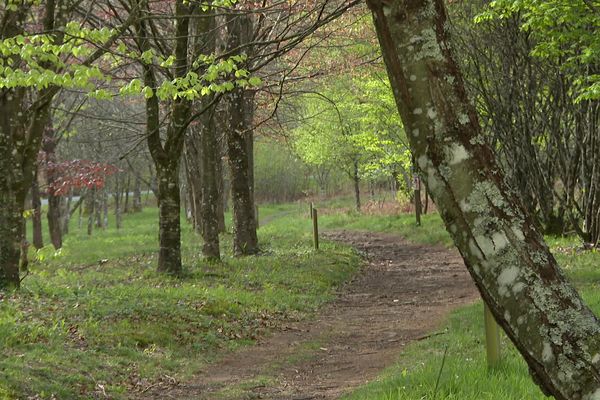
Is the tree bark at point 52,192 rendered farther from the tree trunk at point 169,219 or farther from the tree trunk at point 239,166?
the tree trunk at point 169,219

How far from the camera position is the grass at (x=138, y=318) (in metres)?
7.36

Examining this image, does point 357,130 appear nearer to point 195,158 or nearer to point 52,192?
point 195,158

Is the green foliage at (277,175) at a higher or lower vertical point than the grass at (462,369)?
higher

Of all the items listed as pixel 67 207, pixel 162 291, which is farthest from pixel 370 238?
pixel 67 207

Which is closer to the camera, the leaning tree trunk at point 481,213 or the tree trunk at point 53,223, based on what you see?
the leaning tree trunk at point 481,213

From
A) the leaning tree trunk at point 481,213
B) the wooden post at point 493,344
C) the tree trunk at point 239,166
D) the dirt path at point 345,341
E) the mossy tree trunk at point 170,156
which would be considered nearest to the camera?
the leaning tree trunk at point 481,213

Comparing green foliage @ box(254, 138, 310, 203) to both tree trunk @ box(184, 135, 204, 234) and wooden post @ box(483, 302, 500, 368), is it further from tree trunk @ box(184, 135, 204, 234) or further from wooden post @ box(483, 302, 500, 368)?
wooden post @ box(483, 302, 500, 368)

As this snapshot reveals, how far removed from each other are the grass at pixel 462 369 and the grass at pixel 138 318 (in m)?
2.88

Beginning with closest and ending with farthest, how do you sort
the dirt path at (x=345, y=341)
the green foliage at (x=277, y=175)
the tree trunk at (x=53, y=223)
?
the dirt path at (x=345, y=341), the tree trunk at (x=53, y=223), the green foliage at (x=277, y=175)

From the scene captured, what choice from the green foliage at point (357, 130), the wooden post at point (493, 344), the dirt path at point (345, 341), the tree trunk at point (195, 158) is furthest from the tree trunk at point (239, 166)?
the wooden post at point (493, 344)

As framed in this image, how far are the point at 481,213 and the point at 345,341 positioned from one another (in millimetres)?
7538

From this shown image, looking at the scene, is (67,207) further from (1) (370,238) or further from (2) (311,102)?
(1) (370,238)

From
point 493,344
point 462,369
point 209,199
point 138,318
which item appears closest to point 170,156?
point 209,199

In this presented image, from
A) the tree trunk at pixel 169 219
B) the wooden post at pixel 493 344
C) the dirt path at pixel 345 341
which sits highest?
the tree trunk at pixel 169 219
